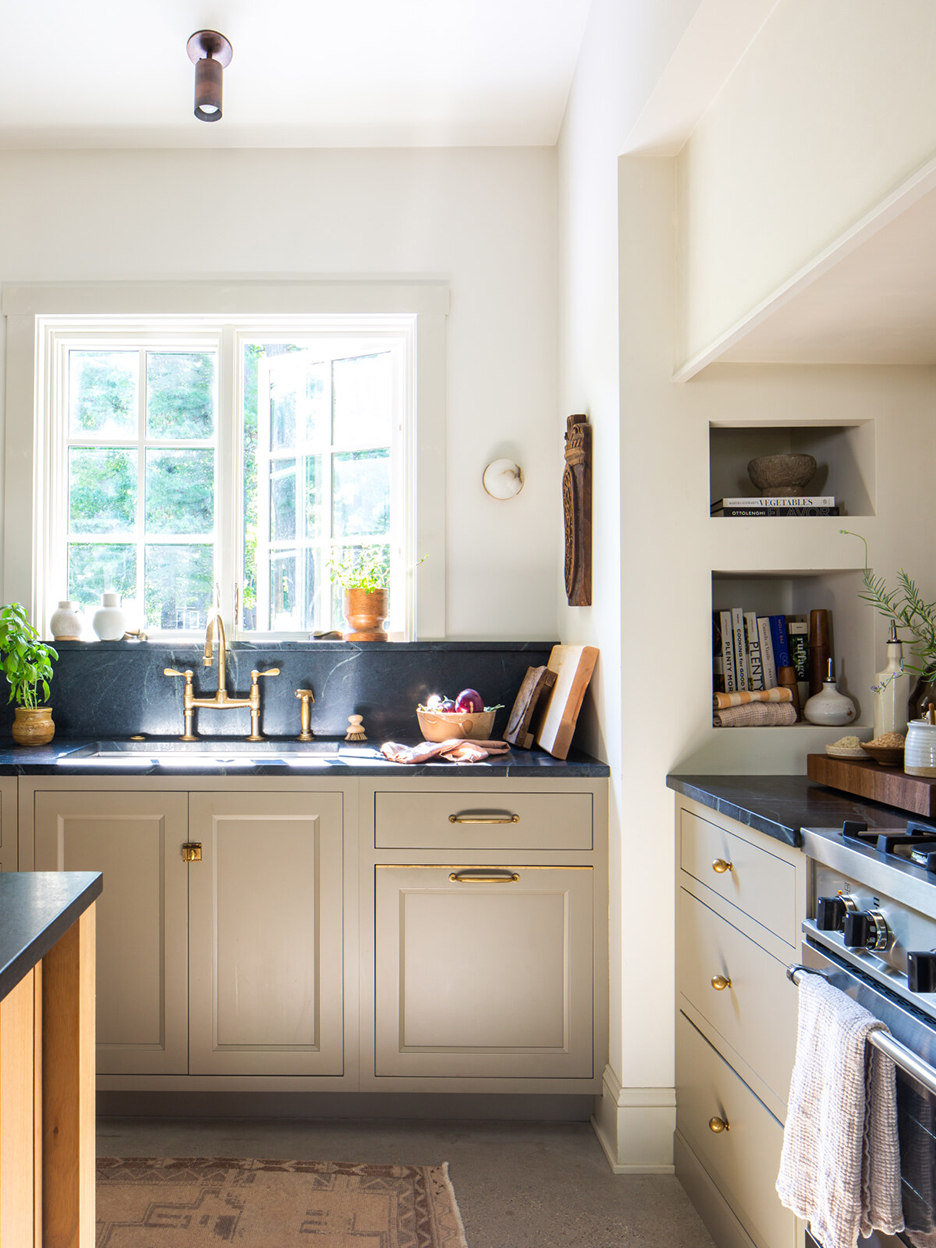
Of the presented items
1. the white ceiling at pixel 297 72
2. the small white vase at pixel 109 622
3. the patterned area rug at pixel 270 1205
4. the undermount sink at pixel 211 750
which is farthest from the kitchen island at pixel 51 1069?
the white ceiling at pixel 297 72

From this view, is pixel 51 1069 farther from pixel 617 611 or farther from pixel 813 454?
pixel 813 454

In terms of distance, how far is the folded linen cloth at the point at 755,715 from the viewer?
2164 mm

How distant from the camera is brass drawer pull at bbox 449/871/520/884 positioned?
2275 mm

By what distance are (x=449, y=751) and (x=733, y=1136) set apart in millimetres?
1125

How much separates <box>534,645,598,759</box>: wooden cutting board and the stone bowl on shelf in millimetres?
622

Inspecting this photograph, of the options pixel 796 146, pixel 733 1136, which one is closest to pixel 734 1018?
pixel 733 1136

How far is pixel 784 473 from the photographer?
2.23m

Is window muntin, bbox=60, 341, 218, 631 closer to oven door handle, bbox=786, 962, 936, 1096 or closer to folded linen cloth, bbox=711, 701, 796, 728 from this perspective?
folded linen cloth, bbox=711, 701, 796, 728

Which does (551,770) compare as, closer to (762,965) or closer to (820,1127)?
(762,965)

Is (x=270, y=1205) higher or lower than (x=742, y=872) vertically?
lower

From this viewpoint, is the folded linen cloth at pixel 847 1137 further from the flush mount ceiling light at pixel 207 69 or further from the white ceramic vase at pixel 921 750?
the flush mount ceiling light at pixel 207 69

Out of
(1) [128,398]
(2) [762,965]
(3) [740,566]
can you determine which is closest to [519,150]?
(1) [128,398]

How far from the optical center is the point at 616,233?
2.16 m

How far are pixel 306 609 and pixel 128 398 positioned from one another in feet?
3.25
